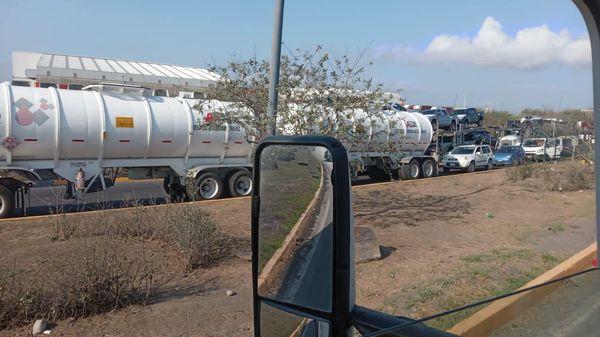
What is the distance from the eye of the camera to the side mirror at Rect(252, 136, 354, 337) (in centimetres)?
143

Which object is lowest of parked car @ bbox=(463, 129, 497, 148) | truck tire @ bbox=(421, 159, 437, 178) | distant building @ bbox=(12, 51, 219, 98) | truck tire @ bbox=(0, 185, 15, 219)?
truck tire @ bbox=(0, 185, 15, 219)

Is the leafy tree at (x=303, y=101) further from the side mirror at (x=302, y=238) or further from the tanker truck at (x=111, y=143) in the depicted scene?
the side mirror at (x=302, y=238)

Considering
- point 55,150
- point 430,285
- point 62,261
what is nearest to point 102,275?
point 62,261

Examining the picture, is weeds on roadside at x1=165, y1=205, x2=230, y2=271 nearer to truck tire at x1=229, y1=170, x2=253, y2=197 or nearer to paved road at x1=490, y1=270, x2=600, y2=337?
paved road at x1=490, y1=270, x2=600, y2=337

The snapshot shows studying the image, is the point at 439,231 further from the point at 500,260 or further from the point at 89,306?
the point at 89,306

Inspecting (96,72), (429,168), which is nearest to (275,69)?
(429,168)

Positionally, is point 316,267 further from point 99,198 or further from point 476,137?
point 476,137

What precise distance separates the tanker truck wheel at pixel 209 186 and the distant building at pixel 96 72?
1202cm

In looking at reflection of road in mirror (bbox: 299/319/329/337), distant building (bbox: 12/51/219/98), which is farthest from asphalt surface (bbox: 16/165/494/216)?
reflection of road in mirror (bbox: 299/319/329/337)

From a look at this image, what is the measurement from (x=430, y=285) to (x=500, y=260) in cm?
197

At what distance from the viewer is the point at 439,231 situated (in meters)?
9.70

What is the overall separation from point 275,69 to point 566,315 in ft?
21.9

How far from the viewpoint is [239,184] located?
605 inches

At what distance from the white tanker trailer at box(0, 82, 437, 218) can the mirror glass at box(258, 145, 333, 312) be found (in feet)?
25.6
